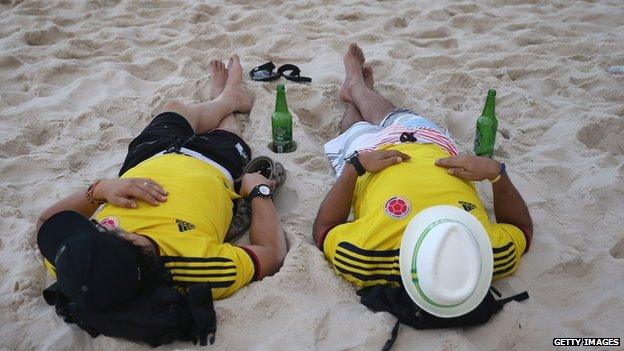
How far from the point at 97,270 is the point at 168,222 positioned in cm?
45

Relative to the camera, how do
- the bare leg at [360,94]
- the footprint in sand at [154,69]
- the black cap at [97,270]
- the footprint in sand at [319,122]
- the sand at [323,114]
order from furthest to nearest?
the footprint in sand at [154,69] → the footprint in sand at [319,122] → the bare leg at [360,94] → the sand at [323,114] → the black cap at [97,270]

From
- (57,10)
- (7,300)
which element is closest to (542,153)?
(7,300)

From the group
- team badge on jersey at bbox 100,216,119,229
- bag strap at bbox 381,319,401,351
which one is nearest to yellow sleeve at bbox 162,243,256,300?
team badge on jersey at bbox 100,216,119,229

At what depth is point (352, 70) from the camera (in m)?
3.61

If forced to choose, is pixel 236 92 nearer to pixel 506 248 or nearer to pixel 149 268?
pixel 149 268

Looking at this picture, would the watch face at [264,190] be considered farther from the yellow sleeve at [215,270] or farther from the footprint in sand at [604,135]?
the footprint in sand at [604,135]

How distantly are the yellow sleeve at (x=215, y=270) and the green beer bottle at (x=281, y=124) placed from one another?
1126mm

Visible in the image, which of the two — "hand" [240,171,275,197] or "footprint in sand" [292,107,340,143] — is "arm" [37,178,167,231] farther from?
"footprint in sand" [292,107,340,143]

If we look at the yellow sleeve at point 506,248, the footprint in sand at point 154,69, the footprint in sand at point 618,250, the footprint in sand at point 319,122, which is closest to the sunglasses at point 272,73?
the footprint in sand at point 319,122

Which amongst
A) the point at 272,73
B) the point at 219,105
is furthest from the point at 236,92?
the point at 272,73

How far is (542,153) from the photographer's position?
306 cm

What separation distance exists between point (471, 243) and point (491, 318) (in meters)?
0.42

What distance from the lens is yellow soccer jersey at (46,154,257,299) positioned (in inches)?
79.7

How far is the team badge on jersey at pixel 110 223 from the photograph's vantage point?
210 centimetres
